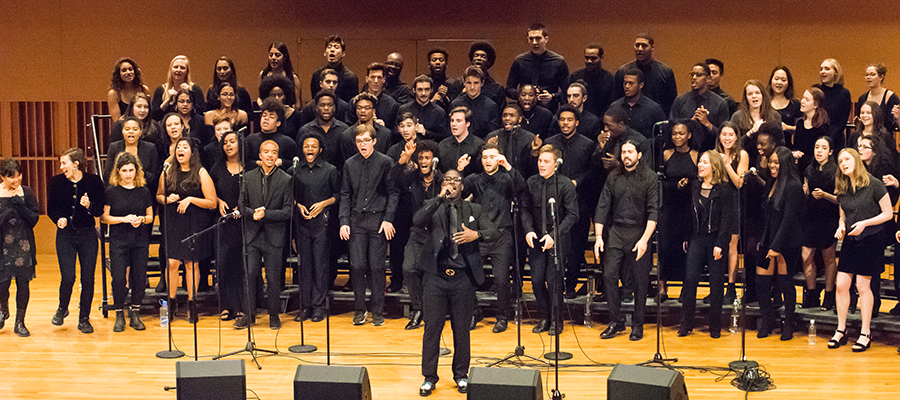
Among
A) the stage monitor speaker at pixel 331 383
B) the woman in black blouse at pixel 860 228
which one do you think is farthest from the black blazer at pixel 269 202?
the woman in black blouse at pixel 860 228

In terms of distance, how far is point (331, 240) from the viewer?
762 cm

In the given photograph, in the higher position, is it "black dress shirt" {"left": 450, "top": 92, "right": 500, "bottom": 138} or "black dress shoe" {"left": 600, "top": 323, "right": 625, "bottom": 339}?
"black dress shirt" {"left": 450, "top": 92, "right": 500, "bottom": 138}

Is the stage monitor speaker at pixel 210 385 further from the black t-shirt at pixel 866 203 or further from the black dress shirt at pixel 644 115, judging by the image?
the black t-shirt at pixel 866 203

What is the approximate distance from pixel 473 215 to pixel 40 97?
7120 millimetres

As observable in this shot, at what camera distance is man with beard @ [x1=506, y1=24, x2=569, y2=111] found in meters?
7.93

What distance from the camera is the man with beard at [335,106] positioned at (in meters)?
7.80

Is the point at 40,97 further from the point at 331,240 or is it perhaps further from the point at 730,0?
the point at 730,0

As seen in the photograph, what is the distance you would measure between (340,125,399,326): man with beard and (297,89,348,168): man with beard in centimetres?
34

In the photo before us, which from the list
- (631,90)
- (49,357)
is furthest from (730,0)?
(49,357)

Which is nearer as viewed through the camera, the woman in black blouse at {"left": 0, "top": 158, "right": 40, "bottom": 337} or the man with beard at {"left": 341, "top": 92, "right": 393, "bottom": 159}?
the woman in black blouse at {"left": 0, "top": 158, "right": 40, "bottom": 337}

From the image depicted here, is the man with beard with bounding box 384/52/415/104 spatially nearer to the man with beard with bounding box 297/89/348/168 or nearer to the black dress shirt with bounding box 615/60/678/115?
the man with beard with bounding box 297/89/348/168

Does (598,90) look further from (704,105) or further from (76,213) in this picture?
(76,213)

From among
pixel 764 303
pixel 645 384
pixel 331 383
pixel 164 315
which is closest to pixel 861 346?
pixel 764 303

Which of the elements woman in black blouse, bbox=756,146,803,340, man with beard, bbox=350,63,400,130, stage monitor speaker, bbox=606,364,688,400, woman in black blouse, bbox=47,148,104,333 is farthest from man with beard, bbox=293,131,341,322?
woman in black blouse, bbox=756,146,803,340
